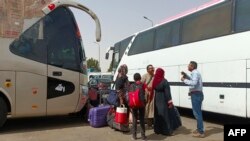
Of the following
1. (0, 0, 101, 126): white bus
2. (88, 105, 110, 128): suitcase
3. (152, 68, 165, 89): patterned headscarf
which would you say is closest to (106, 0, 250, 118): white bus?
(152, 68, 165, 89): patterned headscarf

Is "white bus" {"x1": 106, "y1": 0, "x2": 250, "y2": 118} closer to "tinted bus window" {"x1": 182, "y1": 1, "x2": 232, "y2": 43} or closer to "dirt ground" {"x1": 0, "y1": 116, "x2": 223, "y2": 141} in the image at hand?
"tinted bus window" {"x1": 182, "y1": 1, "x2": 232, "y2": 43}

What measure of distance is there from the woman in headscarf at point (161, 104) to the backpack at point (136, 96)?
0.90 m

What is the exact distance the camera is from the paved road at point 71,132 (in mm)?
9438

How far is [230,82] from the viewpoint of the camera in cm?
1074

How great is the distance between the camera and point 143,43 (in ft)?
54.2

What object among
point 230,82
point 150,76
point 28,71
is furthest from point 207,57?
point 28,71

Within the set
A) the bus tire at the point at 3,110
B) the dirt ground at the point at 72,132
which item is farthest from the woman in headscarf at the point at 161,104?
the bus tire at the point at 3,110

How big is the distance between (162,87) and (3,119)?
419 cm

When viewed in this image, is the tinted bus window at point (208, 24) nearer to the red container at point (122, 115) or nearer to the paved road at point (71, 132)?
the paved road at point (71, 132)

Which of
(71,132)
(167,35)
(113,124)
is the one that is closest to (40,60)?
(71,132)

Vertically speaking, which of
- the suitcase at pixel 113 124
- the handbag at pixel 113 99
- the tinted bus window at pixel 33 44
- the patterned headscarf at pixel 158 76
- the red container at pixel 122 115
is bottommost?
the suitcase at pixel 113 124

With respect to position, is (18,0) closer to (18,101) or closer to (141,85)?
(18,101)

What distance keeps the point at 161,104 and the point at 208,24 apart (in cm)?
348

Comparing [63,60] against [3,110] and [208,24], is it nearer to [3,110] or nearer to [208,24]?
[3,110]
